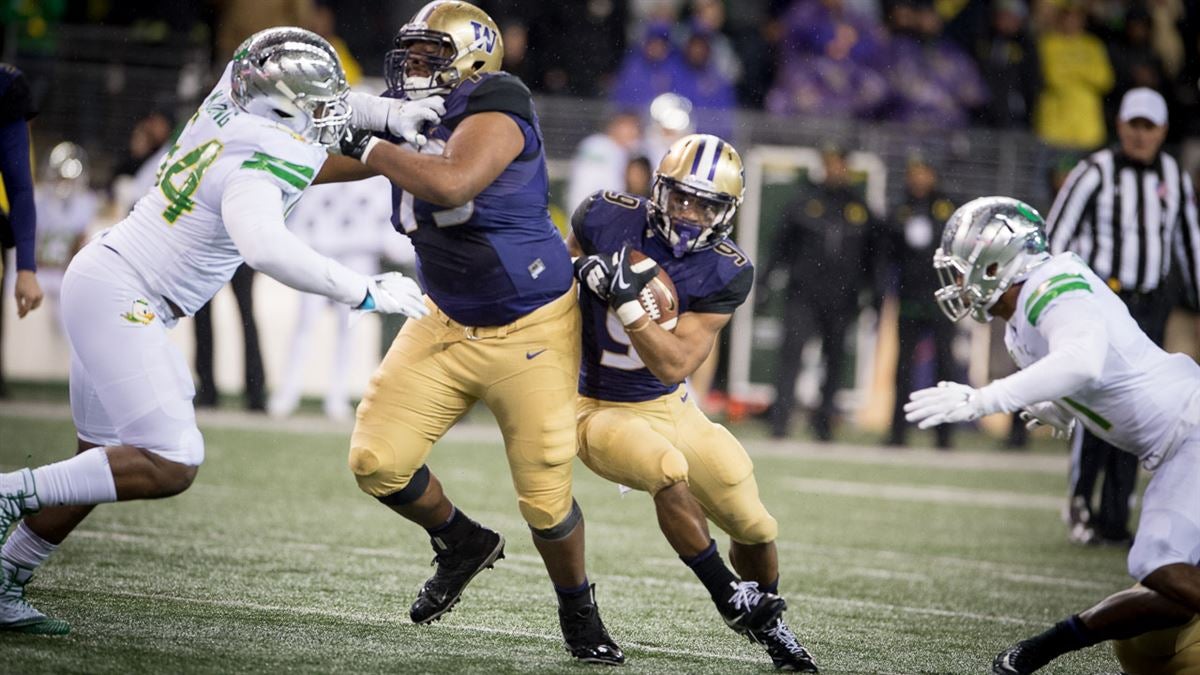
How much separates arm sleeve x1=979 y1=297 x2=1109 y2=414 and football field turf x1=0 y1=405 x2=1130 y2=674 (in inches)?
37.0

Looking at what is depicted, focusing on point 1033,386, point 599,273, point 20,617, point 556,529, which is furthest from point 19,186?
point 1033,386

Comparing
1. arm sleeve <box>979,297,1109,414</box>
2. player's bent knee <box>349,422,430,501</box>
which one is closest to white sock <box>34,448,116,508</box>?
player's bent knee <box>349,422,430,501</box>

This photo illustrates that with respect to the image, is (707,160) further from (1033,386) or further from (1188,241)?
(1188,241)

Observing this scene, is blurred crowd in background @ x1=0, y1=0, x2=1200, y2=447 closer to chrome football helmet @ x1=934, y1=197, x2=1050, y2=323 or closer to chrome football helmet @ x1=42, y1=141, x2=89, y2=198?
chrome football helmet @ x1=42, y1=141, x2=89, y2=198

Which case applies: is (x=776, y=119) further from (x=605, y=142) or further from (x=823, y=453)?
(x=823, y=453)

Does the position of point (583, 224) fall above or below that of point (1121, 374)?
above

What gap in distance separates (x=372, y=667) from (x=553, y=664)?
1.66ft

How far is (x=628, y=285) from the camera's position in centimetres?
433

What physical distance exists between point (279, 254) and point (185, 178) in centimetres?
45

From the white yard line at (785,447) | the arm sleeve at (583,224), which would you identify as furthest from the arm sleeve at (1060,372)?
the white yard line at (785,447)

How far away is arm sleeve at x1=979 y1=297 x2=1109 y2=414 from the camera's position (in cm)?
397

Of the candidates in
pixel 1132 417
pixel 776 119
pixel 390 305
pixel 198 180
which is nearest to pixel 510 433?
pixel 390 305

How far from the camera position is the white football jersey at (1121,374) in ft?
13.8

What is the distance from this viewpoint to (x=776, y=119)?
1241 centimetres
